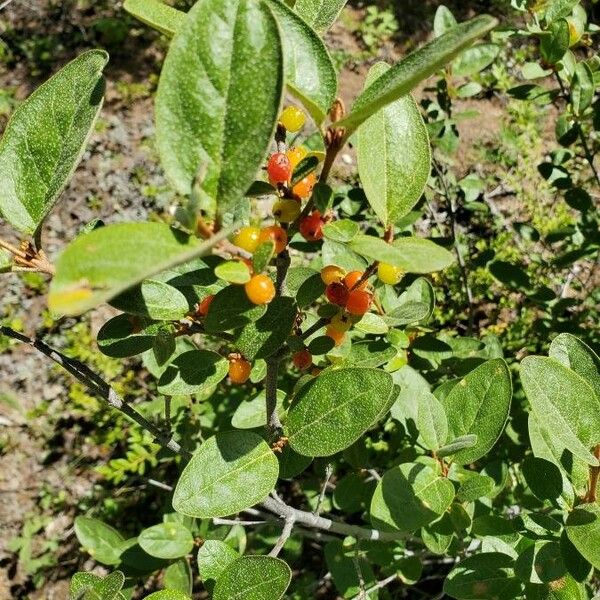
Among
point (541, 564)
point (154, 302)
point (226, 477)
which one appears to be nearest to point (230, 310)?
point (154, 302)

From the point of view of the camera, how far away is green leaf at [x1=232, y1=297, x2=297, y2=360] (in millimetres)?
1118

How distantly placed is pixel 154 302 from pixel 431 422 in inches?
29.6

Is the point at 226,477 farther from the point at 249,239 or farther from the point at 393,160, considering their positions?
the point at 393,160

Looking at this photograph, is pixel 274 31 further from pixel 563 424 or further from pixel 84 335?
pixel 84 335

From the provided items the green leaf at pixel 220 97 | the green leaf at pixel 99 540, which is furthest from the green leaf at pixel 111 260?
the green leaf at pixel 99 540

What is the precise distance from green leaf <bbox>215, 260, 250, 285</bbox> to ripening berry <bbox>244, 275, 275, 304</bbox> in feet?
0.05

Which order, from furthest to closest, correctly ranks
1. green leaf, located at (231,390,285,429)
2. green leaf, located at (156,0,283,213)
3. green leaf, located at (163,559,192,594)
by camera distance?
green leaf, located at (163,559,192,594)
green leaf, located at (231,390,285,429)
green leaf, located at (156,0,283,213)

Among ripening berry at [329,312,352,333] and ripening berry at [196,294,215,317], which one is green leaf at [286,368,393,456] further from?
ripening berry at [196,294,215,317]

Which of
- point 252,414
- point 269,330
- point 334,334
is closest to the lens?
point 269,330

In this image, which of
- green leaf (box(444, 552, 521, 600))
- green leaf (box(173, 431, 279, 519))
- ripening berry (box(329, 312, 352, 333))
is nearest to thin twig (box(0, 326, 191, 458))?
green leaf (box(173, 431, 279, 519))

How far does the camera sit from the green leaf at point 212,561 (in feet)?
4.70

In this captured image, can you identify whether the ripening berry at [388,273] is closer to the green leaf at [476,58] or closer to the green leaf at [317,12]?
the green leaf at [317,12]

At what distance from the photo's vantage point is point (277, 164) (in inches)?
36.4

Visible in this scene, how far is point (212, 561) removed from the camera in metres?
1.45
